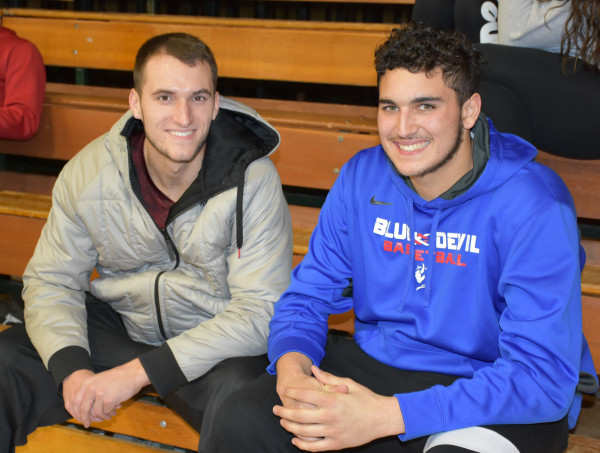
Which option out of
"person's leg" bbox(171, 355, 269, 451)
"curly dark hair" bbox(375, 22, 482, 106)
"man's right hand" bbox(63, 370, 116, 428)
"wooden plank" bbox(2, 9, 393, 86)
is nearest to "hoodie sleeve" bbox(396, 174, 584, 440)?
"curly dark hair" bbox(375, 22, 482, 106)

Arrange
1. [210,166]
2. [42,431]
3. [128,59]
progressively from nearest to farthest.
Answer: [210,166]
[42,431]
[128,59]

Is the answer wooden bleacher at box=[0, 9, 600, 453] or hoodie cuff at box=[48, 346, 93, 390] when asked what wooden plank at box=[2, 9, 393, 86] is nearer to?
wooden bleacher at box=[0, 9, 600, 453]

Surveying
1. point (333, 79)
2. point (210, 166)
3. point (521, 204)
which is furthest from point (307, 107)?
point (521, 204)

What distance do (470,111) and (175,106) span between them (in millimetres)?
563

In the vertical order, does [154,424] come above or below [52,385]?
below

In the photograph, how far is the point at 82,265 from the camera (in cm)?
134

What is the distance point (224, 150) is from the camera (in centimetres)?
129

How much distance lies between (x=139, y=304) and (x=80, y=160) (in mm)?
316

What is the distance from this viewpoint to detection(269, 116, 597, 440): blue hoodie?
0.90m

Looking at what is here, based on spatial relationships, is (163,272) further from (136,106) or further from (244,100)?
(244,100)

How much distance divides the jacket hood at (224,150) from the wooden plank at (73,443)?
1.66ft

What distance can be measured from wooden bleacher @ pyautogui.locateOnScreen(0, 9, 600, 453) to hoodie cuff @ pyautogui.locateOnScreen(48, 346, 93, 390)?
21 cm

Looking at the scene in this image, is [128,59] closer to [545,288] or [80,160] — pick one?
[80,160]

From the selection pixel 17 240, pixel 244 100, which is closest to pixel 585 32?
pixel 244 100
